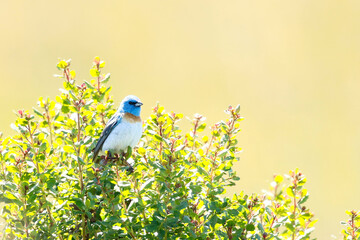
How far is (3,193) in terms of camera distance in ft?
7.14

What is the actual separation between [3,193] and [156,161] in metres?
0.61

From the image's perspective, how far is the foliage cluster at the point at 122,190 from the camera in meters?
2.10

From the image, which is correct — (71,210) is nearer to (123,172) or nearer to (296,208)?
Result: (123,172)

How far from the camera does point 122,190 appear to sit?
2117mm

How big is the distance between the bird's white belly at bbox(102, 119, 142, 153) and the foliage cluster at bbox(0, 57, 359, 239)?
374 mm

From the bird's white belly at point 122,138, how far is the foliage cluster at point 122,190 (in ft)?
1.23

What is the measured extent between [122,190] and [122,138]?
0.69 meters

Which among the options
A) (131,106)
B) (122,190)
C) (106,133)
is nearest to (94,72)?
(106,133)

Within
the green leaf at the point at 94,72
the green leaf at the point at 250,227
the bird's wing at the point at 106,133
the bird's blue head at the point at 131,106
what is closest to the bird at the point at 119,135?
the bird's wing at the point at 106,133

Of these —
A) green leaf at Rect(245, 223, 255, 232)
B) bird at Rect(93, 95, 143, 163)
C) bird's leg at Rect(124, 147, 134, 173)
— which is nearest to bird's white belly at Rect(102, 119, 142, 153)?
bird at Rect(93, 95, 143, 163)

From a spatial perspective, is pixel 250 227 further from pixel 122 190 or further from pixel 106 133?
pixel 106 133

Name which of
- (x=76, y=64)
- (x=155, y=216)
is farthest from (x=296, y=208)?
(x=76, y=64)

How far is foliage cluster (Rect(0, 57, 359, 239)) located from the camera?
2104mm

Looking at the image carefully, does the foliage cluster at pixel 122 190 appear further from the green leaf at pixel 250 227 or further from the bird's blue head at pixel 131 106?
the bird's blue head at pixel 131 106
